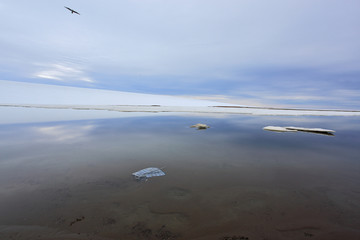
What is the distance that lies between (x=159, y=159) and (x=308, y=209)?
143 inches

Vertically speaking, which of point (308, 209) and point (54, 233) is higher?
point (308, 209)

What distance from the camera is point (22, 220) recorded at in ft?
8.30

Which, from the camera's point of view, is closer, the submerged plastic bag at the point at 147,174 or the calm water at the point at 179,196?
the calm water at the point at 179,196

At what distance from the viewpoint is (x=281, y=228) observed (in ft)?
7.96

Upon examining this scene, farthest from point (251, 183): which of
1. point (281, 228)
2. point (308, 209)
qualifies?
point (281, 228)

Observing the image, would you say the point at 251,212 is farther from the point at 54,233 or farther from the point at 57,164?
the point at 57,164

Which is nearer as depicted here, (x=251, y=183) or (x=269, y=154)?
(x=251, y=183)

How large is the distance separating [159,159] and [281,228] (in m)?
3.51

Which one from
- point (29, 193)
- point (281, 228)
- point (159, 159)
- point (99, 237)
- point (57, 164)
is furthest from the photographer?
point (159, 159)

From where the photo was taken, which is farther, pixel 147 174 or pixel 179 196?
pixel 147 174

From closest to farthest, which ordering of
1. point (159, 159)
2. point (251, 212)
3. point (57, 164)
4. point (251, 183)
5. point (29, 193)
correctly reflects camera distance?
point (251, 212), point (29, 193), point (251, 183), point (57, 164), point (159, 159)

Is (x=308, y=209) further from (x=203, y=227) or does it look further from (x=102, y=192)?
(x=102, y=192)

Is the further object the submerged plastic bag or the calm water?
the submerged plastic bag

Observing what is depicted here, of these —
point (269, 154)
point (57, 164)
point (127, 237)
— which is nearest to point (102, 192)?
point (127, 237)
